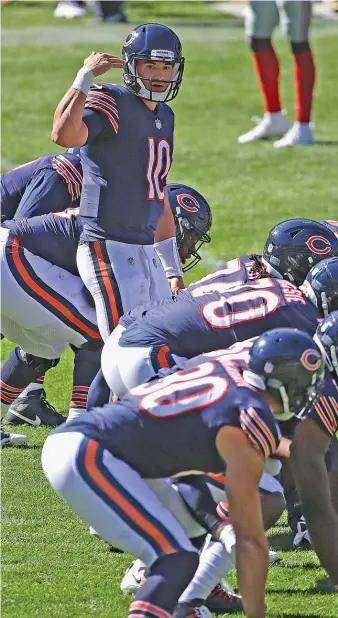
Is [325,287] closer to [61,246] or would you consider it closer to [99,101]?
[99,101]

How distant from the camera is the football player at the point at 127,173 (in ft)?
19.9

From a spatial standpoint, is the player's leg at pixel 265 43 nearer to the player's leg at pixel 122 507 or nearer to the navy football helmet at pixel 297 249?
the navy football helmet at pixel 297 249

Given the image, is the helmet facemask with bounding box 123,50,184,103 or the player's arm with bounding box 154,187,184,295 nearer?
the helmet facemask with bounding box 123,50,184,103

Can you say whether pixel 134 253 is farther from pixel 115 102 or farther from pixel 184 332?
pixel 184 332

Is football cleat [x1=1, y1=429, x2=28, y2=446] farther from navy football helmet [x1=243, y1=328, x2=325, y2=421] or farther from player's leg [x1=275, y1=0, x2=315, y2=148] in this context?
player's leg [x1=275, y1=0, x2=315, y2=148]

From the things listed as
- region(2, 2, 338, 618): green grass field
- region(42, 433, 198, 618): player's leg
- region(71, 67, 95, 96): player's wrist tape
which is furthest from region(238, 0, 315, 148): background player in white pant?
region(42, 433, 198, 618): player's leg

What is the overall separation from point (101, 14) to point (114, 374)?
48.1ft

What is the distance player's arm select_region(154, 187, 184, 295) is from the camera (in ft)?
21.6

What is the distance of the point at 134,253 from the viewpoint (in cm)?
621

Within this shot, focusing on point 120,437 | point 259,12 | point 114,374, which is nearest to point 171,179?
point 259,12

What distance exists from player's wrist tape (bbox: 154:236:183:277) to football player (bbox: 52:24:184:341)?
360mm

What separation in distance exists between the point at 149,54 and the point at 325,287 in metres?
1.67

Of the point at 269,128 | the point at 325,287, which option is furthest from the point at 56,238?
the point at 269,128

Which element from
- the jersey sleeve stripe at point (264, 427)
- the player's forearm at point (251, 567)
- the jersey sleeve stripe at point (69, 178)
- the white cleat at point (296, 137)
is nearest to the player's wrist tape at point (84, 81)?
the jersey sleeve stripe at point (69, 178)
